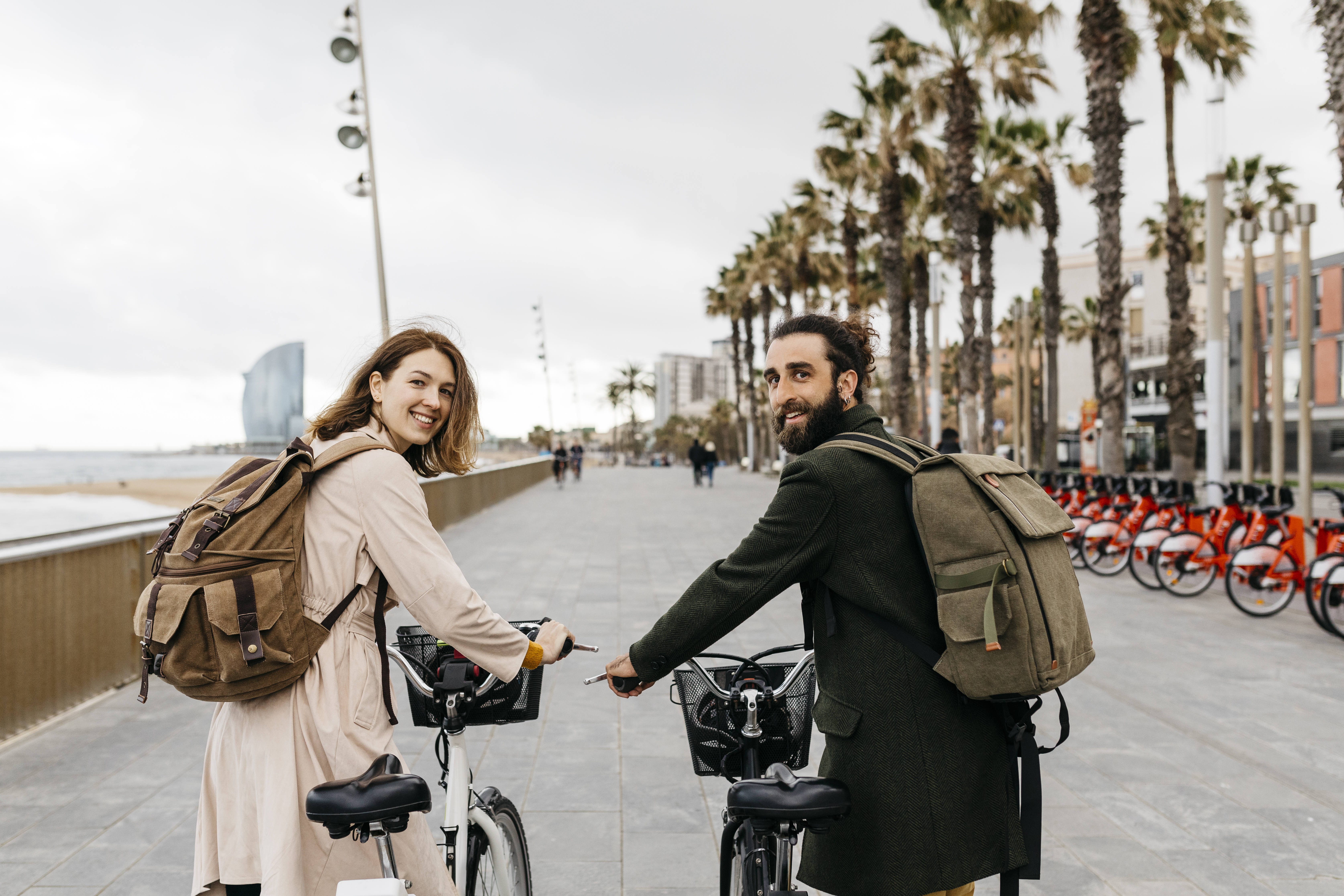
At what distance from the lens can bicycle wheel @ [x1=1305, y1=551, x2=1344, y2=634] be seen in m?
7.45

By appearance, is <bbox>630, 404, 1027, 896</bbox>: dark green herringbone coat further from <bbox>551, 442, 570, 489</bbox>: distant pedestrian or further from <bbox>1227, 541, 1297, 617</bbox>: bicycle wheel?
<bbox>551, 442, 570, 489</bbox>: distant pedestrian

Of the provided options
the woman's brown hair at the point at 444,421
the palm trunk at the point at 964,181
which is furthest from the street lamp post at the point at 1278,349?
the woman's brown hair at the point at 444,421

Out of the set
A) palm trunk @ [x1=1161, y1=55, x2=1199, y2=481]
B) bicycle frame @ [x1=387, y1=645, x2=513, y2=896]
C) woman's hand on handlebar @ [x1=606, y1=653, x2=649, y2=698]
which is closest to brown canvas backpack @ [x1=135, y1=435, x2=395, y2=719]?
bicycle frame @ [x1=387, y1=645, x2=513, y2=896]

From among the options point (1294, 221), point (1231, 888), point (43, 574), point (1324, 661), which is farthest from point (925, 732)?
point (1294, 221)

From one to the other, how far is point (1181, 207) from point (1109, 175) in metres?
3.20

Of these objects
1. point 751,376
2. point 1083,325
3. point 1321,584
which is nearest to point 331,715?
point 1321,584

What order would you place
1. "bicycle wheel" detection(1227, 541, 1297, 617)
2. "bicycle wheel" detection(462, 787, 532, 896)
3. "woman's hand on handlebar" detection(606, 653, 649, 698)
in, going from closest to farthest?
"woman's hand on handlebar" detection(606, 653, 649, 698)
"bicycle wheel" detection(462, 787, 532, 896)
"bicycle wheel" detection(1227, 541, 1297, 617)

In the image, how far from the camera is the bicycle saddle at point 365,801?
168cm

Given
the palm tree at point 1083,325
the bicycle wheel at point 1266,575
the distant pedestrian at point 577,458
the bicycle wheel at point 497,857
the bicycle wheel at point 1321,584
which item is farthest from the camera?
the palm tree at point 1083,325

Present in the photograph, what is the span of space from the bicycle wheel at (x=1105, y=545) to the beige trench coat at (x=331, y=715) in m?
10.5

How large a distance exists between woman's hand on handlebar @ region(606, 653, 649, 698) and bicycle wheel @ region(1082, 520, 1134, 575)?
1010 centimetres

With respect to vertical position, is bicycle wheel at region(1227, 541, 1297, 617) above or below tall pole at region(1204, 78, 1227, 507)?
below

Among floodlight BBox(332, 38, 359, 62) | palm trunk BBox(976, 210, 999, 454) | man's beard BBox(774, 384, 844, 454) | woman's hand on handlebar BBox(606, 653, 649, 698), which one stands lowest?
woman's hand on handlebar BBox(606, 653, 649, 698)

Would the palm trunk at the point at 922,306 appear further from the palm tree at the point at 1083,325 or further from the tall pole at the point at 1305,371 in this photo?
the tall pole at the point at 1305,371
